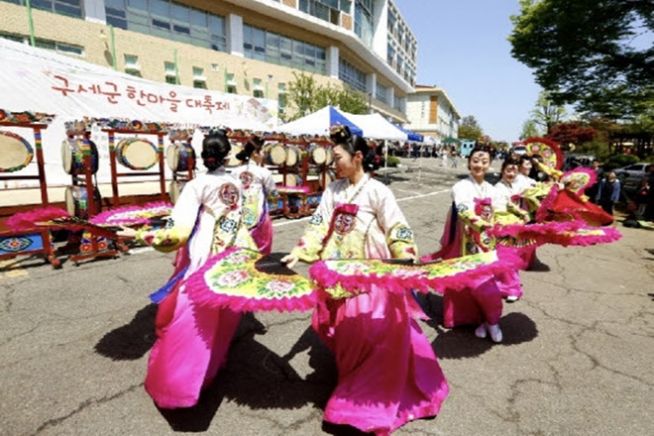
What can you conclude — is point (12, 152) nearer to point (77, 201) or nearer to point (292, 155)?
point (77, 201)

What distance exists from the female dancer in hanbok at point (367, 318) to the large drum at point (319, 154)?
7.67 metres

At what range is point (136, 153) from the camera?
657 centimetres

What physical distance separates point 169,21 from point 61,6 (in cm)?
489

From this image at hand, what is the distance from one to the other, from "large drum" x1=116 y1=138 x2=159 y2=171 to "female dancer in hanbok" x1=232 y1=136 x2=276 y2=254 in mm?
2557

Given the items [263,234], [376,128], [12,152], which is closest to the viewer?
[263,234]

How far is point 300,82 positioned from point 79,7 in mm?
11423

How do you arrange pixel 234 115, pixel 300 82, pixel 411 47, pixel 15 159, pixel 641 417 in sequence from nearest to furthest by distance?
pixel 641 417 < pixel 15 159 < pixel 234 115 < pixel 300 82 < pixel 411 47

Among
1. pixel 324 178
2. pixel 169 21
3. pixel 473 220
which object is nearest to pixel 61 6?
pixel 169 21

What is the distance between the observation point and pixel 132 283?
180 inches

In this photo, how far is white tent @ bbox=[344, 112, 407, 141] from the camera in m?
14.1

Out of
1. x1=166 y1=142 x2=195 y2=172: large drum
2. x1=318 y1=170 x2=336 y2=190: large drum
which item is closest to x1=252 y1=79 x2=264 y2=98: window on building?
x1=318 y1=170 x2=336 y2=190: large drum

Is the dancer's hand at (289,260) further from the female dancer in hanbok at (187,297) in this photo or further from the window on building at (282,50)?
the window on building at (282,50)

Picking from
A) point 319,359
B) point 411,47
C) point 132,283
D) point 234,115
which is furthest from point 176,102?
point 411,47

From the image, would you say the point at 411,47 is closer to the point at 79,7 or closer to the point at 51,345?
the point at 79,7
